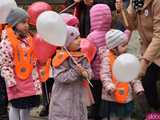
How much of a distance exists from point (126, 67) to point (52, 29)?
2.98ft

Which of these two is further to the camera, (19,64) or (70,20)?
(70,20)

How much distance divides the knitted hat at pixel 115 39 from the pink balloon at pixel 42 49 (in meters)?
0.67

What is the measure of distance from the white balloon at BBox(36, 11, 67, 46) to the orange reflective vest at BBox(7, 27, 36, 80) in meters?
0.74

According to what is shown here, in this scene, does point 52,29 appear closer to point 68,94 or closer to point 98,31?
point 68,94

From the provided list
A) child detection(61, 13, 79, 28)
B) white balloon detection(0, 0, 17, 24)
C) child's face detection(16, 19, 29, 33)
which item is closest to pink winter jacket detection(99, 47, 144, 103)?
child detection(61, 13, 79, 28)

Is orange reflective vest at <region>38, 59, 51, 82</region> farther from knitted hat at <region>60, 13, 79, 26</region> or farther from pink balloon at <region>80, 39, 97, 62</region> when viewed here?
knitted hat at <region>60, 13, 79, 26</region>

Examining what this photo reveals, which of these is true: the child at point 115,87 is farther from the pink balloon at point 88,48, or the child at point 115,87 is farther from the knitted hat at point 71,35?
the knitted hat at point 71,35

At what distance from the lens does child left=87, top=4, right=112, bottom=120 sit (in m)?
7.74

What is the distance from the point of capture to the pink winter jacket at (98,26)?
7.73 meters

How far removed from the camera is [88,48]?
24.7 ft

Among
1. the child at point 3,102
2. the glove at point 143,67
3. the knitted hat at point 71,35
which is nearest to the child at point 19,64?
the child at point 3,102

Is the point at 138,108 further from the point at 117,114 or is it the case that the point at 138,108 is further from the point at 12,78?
the point at 12,78

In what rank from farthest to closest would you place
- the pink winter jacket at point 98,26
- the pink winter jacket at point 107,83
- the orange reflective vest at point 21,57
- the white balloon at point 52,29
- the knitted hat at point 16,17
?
1. the pink winter jacket at point 98,26
2. the knitted hat at point 16,17
3. the orange reflective vest at point 21,57
4. the pink winter jacket at point 107,83
5. the white balloon at point 52,29

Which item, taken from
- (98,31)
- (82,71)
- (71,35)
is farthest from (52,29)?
(98,31)
